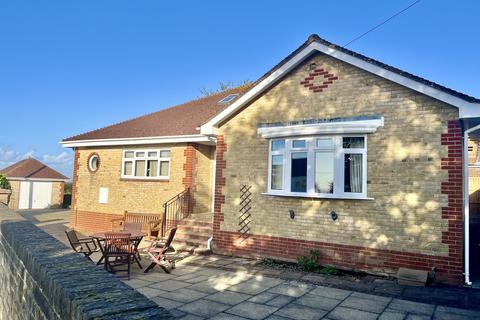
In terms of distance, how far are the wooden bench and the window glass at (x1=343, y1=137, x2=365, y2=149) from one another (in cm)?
674

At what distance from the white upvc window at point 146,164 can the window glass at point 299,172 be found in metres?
5.68

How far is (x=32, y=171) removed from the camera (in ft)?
98.6

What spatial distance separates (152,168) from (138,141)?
1.16 meters

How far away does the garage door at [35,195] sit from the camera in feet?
92.5

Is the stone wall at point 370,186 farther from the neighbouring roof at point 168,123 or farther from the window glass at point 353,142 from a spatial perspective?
the neighbouring roof at point 168,123

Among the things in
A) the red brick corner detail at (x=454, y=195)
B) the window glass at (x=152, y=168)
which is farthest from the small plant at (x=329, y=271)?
the window glass at (x=152, y=168)

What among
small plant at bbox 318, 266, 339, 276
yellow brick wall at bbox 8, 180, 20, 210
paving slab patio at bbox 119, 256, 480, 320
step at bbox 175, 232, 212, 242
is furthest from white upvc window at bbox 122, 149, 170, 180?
yellow brick wall at bbox 8, 180, 20, 210

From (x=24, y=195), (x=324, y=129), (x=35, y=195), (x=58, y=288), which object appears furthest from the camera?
(x=35, y=195)

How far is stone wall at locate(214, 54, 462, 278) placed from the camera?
7223mm

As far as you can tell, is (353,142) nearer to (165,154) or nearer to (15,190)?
(165,154)

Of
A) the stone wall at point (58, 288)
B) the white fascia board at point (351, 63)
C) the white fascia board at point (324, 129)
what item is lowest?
the stone wall at point (58, 288)

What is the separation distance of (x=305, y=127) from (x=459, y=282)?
4547 millimetres

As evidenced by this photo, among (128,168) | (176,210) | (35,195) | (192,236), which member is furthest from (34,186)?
(192,236)

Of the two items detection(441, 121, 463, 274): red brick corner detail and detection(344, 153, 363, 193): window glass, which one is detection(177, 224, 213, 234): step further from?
detection(441, 121, 463, 274): red brick corner detail
